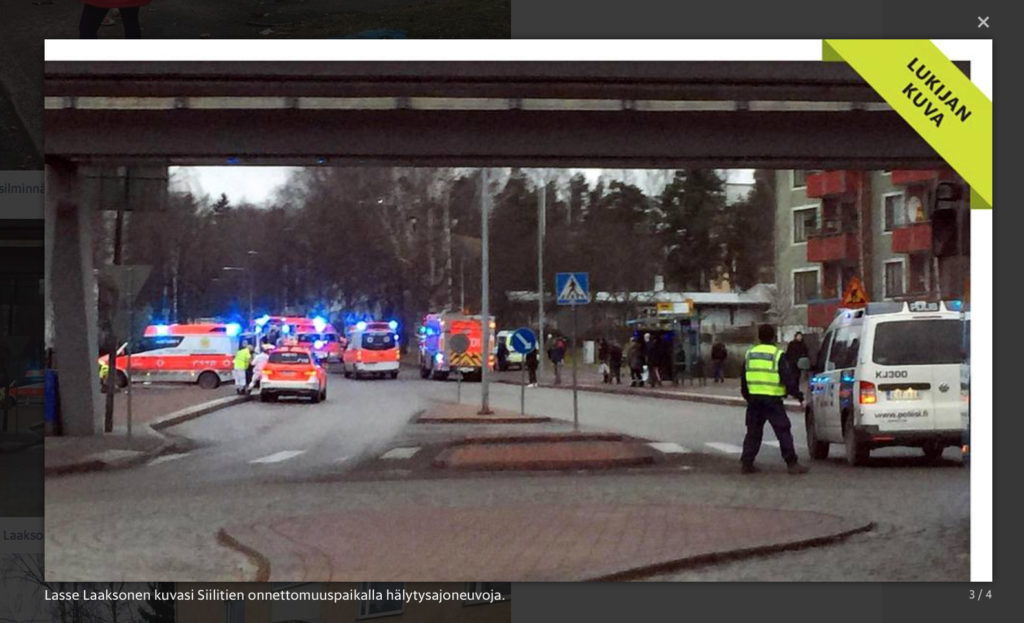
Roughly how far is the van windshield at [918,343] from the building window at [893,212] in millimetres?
879

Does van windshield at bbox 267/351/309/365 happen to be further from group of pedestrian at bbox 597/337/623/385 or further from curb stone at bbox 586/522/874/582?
curb stone at bbox 586/522/874/582

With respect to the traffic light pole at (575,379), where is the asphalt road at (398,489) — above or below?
below

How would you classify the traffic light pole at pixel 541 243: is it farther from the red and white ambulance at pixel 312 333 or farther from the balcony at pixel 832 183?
the balcony at pixel 832 183

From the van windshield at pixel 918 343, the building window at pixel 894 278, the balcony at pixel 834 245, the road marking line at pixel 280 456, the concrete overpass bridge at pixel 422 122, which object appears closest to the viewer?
the concrete overpass bridge at pixel 422 122

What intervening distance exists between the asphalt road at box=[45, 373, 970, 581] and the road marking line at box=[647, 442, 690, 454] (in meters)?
0.09

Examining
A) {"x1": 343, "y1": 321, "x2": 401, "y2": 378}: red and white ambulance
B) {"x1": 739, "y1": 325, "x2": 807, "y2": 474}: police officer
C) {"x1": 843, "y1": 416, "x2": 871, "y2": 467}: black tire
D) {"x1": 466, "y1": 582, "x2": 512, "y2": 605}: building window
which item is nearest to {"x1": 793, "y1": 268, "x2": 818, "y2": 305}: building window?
{"x1": 739, "y1": 325, "x2": 807, "y2": 474}: police officer

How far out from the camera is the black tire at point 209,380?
15.1 metres

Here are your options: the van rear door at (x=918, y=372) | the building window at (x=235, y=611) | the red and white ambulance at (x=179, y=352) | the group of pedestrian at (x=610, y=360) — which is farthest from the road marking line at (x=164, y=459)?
the van rear door at (x=918, y=372)

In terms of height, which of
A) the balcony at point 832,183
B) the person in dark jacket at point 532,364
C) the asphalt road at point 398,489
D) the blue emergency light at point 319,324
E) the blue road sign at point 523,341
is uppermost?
the balcony at point 832,183

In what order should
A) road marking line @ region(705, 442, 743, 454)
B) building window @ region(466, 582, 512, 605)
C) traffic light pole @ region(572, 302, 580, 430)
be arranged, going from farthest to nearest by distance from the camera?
road marking line @ region(705, 442, 743, 454)
traffic light pole @ region(572, 302, 580, 430)
building window @ region(466, 582, 512, 605)

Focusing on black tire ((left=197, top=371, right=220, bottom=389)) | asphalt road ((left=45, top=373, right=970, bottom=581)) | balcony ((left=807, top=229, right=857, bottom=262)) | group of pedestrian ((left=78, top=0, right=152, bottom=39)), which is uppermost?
group of pedestrian ((left=78, top=0, right=152, bottom=39))

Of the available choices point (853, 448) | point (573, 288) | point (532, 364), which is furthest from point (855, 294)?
point (532, 364)

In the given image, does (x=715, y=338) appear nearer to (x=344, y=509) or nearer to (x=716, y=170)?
(x=716, y=170)

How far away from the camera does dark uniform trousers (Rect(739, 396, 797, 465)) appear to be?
1552cm
